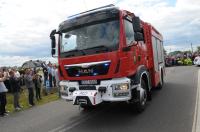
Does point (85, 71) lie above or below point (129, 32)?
below

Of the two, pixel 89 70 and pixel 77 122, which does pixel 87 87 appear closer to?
pixel 89 70

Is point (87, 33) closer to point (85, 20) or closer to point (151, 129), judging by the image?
point (85, 20)

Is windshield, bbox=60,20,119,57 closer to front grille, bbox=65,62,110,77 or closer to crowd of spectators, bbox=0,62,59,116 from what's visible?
front grille, bbox=65,62,110,77

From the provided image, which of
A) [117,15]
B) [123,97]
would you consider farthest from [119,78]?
[117,15]

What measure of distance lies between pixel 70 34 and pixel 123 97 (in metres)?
2.49

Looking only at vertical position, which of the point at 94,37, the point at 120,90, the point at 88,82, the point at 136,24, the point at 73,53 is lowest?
the point at 120,90

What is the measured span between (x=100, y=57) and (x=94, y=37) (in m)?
0.67

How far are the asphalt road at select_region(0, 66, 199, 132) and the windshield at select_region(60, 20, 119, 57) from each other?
2.14 meters

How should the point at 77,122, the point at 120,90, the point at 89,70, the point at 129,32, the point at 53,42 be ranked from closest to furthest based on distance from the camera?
the point at 120,90 < the point at 89,70 < the point at 129,32 < the point at 77,122 < the point at 53,42

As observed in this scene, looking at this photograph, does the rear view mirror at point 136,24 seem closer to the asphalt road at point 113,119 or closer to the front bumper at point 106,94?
the front bumper at point 106,94

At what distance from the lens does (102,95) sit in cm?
906

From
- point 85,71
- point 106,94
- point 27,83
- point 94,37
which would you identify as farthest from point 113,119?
point 27,83

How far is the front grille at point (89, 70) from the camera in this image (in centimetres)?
904

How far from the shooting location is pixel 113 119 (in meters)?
10.0
